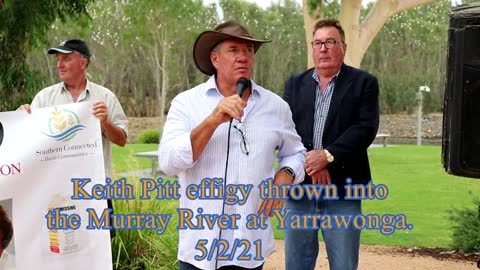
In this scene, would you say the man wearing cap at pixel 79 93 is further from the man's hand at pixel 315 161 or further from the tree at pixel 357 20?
the tree at pixel 357 20

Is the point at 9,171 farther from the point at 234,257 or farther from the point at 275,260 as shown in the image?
the point at 275,260

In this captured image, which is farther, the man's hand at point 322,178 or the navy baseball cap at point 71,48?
the navy baseball cap at point 71,48

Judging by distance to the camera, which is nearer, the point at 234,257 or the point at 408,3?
the point at 234,257

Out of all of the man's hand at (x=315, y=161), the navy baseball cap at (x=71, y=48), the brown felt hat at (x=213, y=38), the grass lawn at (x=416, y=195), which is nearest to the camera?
the brown felt hat at (x=213, y=38)

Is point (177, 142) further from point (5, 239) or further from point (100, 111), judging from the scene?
point (5, 239)

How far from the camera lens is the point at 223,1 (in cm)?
5553

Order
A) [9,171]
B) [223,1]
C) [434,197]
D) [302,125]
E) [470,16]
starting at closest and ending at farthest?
[470,16], [9,171], [302,125], [434,197], [223,1]

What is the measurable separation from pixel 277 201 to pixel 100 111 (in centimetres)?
141

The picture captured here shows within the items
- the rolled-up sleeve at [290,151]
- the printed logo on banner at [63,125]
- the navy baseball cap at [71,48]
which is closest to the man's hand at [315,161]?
the rolled-up sleeve at [290,151]

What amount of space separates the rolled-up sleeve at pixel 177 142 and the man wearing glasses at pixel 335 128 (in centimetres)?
107

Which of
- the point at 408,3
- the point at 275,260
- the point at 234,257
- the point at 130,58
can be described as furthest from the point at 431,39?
the point at 234,257

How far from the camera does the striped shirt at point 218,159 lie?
3.21 meters

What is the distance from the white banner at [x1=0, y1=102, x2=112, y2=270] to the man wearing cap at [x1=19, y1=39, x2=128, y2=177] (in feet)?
0.72

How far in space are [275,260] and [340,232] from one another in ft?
10.5
